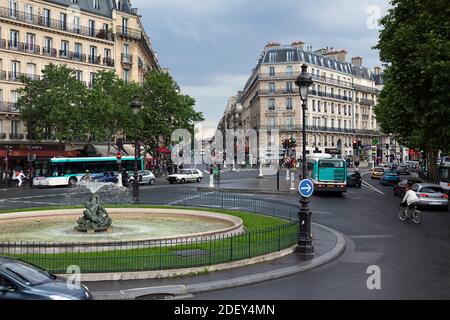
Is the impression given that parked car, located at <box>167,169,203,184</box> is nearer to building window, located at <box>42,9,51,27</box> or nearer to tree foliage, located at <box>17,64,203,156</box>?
tree foliage, located at <box>17,64,203,156</box>

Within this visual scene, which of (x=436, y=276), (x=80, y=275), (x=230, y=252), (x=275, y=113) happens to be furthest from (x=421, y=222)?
(x=275, y=113)

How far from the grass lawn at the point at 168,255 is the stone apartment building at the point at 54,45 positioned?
40.1 meters

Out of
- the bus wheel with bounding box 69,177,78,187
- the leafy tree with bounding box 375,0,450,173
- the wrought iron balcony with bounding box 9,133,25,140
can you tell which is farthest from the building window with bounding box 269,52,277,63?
the leafy tree with bounding box 375,0,450,173

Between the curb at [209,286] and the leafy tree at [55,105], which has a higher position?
the leafy tree at [55,105]

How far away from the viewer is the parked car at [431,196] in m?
27.9

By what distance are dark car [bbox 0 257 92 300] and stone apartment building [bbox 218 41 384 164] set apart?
8257 cm

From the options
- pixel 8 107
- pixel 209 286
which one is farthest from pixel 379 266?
pixel 8 107

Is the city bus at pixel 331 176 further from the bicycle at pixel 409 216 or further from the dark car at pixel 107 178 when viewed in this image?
the dark car at pixel 107 178

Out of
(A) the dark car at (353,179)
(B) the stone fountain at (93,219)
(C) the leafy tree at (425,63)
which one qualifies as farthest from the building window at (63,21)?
(B) the stone fountain at (93,219)

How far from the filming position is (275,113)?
9850 cm

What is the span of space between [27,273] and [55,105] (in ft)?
139

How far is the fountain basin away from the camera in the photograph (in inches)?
570

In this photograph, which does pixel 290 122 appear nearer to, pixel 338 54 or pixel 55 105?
pixel 338 54

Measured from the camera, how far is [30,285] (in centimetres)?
925
